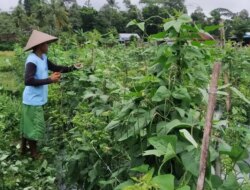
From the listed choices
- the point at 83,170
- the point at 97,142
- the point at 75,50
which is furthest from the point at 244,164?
the point at 75,50

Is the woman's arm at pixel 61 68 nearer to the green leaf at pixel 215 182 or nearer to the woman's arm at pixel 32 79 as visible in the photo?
the woman's arm at pixel 32 79

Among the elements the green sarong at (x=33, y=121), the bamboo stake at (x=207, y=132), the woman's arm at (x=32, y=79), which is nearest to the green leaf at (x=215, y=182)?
the bamboo stake at (x=207, y=132)

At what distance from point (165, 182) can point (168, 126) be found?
0.33m

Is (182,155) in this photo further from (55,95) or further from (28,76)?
(55,95)

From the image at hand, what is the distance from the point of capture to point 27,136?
437 cm

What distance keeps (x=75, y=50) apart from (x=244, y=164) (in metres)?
5.18

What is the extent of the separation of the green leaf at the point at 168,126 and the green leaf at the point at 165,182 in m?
0.28

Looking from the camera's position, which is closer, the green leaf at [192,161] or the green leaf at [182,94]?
the green leaf at [192,161]

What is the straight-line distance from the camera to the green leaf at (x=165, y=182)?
4.90 feet

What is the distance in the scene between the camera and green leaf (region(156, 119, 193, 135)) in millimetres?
1752

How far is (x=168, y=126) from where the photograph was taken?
1.79m

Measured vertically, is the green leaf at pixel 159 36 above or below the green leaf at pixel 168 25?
below

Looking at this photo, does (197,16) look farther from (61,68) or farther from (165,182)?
(165,182)

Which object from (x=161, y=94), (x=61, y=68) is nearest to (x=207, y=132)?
(x=161, y=94)
